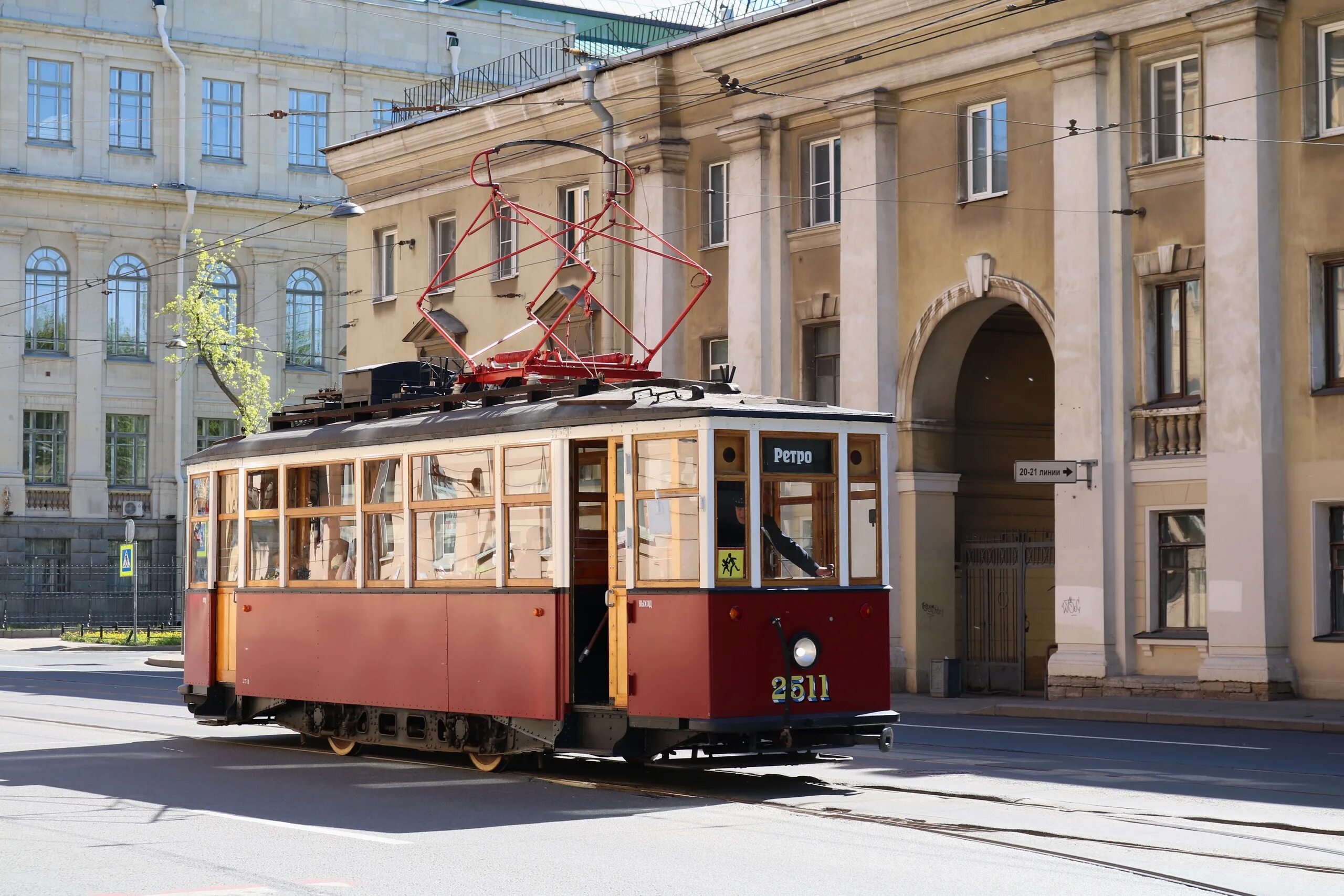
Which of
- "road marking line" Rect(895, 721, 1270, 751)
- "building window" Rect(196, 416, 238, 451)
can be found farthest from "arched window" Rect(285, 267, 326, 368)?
"road marking line" Rect(895, 721, 1270, 751)

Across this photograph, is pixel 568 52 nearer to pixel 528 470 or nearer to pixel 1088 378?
pixel 1088 378

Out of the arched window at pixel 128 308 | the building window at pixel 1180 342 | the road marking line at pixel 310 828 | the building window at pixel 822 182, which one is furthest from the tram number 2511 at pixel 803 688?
the arched window at pixel 128 308

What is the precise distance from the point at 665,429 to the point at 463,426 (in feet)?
6.86

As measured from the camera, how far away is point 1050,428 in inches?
1220

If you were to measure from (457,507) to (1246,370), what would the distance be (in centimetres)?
1171

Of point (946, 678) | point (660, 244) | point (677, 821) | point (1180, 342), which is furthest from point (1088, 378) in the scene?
point (677, 821)

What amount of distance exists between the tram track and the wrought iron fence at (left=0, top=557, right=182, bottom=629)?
1615 inches

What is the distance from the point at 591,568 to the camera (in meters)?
14.4

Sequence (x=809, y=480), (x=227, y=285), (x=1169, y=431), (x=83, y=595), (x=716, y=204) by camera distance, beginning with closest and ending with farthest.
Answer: (x=809, y=480) → (x=1169, y=431) → (x=716, y=204) → (x=83, y=595) → (x=227, y=285)

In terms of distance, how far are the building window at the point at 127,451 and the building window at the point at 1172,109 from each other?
40.0m

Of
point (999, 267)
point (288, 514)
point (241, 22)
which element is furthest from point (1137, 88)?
point (241, 22)

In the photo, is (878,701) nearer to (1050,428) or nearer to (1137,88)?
(1137,88)

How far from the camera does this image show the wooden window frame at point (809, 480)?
1376 centimetres

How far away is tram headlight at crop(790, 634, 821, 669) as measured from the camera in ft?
45.0
